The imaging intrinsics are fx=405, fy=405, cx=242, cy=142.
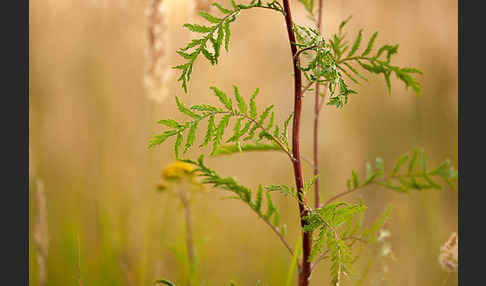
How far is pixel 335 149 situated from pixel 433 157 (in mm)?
356

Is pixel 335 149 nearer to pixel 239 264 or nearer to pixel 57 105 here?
pixel 239 264

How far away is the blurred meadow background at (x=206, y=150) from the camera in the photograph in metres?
1.45

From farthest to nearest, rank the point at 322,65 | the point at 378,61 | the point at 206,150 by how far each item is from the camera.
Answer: the point at 206,150 → the point at 378,61 → the point at 322,65

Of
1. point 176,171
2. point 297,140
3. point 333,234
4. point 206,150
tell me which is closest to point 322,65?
point 297,140

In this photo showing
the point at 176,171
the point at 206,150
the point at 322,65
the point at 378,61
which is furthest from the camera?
the point at 206,150

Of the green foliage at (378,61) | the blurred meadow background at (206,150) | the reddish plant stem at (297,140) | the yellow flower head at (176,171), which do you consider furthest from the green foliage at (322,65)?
the blurred meadow background at (206,150)

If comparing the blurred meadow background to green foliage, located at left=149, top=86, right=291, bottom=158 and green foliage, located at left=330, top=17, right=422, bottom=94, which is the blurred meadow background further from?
green foliage, located at left=149, top=86, right=291, bottom=158

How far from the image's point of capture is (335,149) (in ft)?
5.05

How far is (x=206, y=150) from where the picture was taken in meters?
1.58

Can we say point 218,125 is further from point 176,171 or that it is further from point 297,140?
point 176,171

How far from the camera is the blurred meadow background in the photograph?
1.45m

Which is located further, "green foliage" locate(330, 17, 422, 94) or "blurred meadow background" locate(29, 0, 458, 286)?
"blurred meadow background" locate(29, 0, 458, 286)

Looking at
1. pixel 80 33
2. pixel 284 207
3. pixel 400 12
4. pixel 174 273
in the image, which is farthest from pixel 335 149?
pixel 80 33

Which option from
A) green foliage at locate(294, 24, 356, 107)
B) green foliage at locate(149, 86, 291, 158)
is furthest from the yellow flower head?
green foliage at locate(294, 24, 356, 107)
